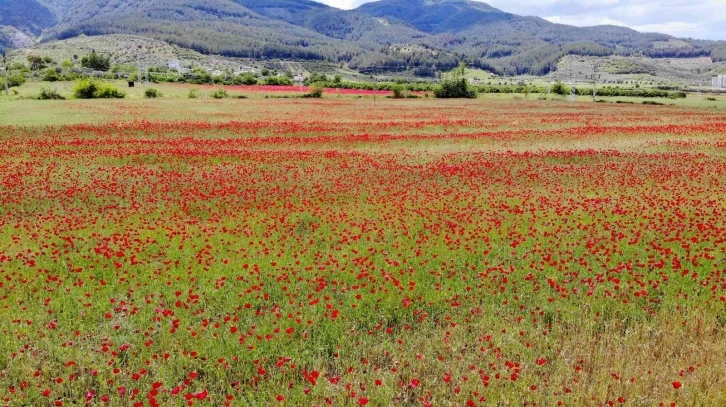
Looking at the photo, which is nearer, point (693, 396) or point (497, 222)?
point (693, 396)

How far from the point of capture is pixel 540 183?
18.4m

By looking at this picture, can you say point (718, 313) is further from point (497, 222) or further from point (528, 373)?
point (497, 222)

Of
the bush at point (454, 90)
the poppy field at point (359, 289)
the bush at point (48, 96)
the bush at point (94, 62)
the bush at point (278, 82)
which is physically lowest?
the poppy field at point (359, 289)

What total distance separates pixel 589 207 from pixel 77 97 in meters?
78.5

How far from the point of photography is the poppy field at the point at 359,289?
6.30 m

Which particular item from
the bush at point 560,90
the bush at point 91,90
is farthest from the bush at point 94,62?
the bush at point 560,90

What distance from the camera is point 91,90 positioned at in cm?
7519

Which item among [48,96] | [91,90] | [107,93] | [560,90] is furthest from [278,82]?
[560,90]

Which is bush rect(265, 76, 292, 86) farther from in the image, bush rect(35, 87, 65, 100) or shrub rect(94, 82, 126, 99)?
bush rect(35, 87, 65, 100)

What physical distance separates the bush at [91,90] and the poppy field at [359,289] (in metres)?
62.8

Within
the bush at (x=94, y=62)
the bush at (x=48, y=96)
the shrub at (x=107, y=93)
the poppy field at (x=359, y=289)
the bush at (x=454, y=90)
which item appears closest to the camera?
the poppy field at (x=359, y=289)

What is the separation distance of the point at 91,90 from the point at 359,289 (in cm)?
7955

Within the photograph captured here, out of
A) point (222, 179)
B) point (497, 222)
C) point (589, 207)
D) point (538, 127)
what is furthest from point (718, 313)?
point (538, 127)

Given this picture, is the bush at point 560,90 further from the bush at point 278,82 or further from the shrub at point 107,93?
the shrub at point 107,93
